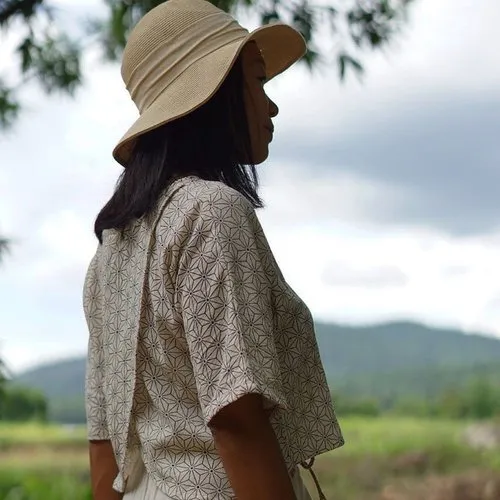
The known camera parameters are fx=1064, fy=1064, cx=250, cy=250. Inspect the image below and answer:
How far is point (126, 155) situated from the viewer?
104 cm

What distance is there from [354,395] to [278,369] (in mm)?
3253

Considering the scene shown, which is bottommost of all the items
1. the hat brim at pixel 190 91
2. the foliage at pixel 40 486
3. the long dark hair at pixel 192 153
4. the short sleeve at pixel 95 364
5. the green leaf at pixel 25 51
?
the short sleeve at pixel 95 364

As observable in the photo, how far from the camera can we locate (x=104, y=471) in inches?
42.3

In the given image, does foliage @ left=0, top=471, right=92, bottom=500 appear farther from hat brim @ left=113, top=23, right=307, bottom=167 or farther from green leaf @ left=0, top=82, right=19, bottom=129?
hat brim @ left=113, top=23, right=307, bottom=167

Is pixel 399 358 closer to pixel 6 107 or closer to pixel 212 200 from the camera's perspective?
pixel 6 107

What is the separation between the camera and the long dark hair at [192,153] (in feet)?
3.11

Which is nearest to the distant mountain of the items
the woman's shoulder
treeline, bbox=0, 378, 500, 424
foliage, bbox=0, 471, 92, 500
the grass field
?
treeline, bbox=0, 378, 500, 424

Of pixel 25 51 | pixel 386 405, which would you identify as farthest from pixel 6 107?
pixel 386 405

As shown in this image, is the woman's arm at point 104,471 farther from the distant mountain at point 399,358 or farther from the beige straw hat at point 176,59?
the distant mountain at point 399,358

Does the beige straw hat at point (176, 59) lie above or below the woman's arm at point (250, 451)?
above

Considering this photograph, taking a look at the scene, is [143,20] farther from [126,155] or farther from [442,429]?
[442,429]

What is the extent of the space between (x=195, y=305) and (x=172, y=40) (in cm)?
28

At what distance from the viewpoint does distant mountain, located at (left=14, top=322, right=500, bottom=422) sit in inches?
163

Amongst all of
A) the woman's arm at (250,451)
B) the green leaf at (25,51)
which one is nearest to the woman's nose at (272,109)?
the woman's arm at (250,451)
